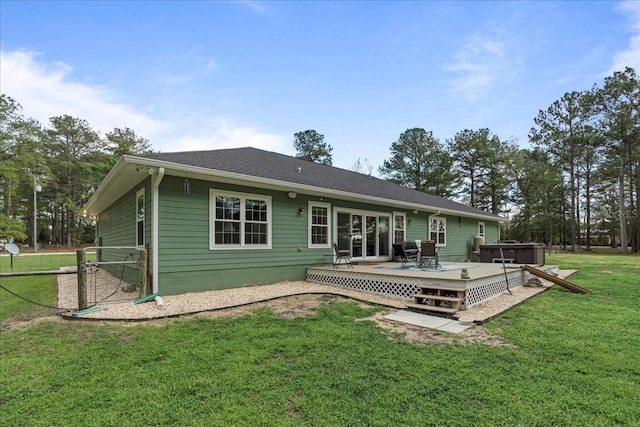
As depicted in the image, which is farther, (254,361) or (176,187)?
(176,187)

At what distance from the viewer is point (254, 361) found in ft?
11.1

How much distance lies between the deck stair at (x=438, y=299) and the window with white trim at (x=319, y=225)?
366 centimetres

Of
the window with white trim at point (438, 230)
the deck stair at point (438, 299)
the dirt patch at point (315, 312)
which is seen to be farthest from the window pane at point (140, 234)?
the window with white trim at point (438, 230)

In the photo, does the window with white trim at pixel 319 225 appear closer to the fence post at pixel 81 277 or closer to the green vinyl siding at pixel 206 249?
the green vinyl siding at pixel 206 249

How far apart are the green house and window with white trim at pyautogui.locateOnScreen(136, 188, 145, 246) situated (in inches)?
1.0

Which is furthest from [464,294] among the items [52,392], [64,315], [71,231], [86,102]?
[71,231]

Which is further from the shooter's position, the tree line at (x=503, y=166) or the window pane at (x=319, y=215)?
the tree line at (x=503, y=166)

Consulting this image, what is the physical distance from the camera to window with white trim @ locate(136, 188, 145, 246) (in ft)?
24.3

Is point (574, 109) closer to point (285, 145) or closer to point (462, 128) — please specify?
point (462, 128)

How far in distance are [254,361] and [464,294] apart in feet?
13.4

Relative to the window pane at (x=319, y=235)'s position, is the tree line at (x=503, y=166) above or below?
above

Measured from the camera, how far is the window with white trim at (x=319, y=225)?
9164 mm

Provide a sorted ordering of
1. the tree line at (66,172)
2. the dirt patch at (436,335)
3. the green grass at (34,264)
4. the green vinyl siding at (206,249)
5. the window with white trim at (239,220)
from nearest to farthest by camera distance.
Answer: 1. the dirt patch at (436,335)
2. the green vinyl siding at (206,249)
3. the window with white trim at (239,220)
4. the green grass at (34,264)
5. the tree line at (66,172)

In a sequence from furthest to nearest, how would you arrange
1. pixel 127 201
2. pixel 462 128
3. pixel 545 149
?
pixel 462 128, pixel 545 149, pixel 127 201
